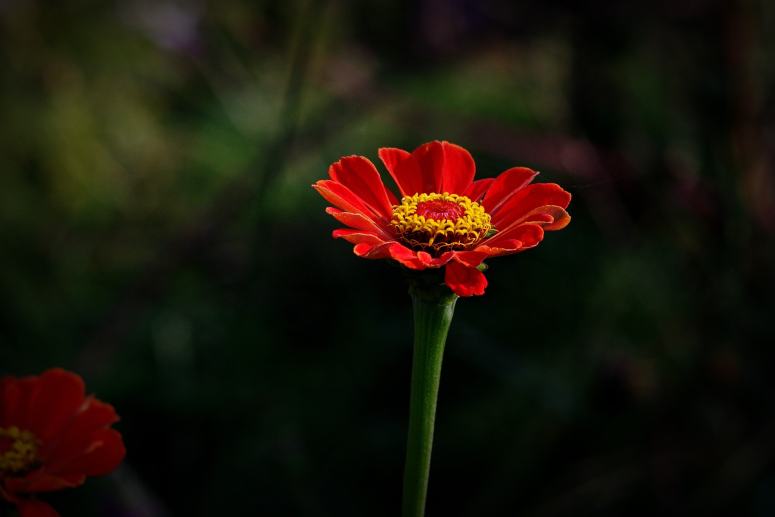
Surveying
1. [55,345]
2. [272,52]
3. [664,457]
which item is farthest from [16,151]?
[664,457]

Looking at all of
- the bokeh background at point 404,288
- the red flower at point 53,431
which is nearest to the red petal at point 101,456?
the red flower at point 53,431

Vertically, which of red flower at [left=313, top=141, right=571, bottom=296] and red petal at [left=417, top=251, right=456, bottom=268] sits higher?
red flower at [left=313, top=141, right=571, bottom=296]

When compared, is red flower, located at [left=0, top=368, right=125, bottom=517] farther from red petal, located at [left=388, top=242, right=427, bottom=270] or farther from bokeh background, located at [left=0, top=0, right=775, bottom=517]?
bokeh background, located at [left=0, top=0, right=775, bottom=517]

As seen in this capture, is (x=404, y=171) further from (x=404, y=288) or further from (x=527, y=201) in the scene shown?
(x=404, y=288)

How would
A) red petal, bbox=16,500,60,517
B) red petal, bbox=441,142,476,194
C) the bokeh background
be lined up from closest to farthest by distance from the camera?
red petal, bbox=16,500,60,517
red petal, bbox=441,142,476,194
the bokeh background

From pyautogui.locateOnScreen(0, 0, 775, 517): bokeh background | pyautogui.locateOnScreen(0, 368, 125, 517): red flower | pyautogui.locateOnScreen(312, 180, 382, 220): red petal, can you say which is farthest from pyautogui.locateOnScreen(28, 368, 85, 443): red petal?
pyautogui.locateOnScreen(0, 0, 775, 517): bokeh background

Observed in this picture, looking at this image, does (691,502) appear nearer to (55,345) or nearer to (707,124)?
(707,124)

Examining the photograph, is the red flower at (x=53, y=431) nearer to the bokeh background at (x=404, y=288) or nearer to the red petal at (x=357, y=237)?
the red petal at (x=357, y=237)
